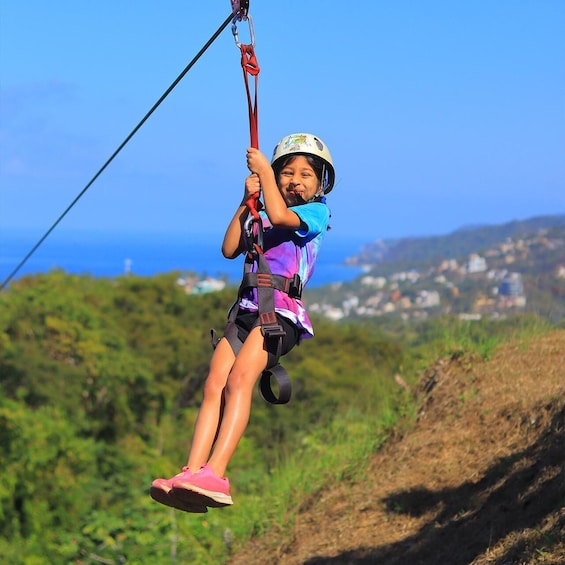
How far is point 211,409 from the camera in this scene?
4207 mm

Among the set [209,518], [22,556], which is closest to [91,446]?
[22,556]

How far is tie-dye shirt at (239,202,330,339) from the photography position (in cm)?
428

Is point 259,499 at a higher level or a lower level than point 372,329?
lower

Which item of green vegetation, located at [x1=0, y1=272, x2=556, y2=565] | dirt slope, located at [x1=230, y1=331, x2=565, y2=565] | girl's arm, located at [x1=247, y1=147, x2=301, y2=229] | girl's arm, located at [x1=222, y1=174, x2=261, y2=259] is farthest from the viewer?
green vegetation, located at [x1=0, y1=272, x2=556, y2=565]

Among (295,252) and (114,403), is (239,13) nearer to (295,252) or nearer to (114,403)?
(295,252)

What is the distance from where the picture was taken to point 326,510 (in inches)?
303

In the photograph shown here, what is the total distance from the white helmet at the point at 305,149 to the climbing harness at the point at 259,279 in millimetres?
268

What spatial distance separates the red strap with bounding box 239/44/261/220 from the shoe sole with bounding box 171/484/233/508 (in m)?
1.12

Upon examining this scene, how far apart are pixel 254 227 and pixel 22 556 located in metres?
20.1

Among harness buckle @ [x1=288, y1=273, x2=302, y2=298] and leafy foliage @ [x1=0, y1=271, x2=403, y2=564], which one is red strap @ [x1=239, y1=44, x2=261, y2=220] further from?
leafy foliage @ [x1=0, y1=271, x2=403, y2=564]

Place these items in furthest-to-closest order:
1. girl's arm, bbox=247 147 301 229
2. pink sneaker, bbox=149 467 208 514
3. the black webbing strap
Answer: the black webbing strap
girl's arm, bbox=247 147 301 229
pink sneaker, bbox=149 467 208 514

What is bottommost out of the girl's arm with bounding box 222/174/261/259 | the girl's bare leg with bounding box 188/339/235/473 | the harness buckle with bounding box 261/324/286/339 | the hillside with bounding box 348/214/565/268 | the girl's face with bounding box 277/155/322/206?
the girl's bare leg with bounding box 188/339/235/473

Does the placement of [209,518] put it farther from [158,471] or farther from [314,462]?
[158,471]

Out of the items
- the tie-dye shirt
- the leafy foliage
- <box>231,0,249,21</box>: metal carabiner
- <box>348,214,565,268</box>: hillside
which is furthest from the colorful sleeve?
<box>348,214,565,268</box>: hillside
